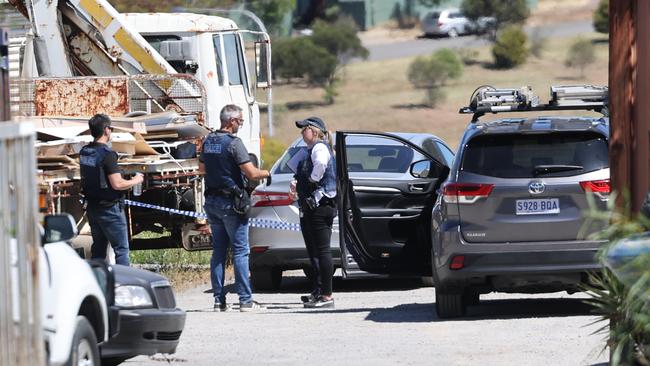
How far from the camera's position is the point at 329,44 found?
225ft

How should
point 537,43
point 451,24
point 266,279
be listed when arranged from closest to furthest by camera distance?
1. point 266,279
2. point 537,43
3. point 451,24

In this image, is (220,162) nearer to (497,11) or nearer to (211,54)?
(211,54)

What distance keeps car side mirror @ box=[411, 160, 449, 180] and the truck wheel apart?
575 centimetres

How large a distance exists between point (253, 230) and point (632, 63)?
6.61 metres

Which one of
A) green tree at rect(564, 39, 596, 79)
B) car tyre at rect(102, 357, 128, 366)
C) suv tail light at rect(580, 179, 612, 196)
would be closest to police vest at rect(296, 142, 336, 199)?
suv tail light at rect(580, 179, 612, 196)

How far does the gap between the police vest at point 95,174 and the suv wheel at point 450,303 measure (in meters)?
3.01

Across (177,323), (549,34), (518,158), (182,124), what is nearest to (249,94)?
(182,124)

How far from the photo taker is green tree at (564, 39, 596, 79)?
63438 mm

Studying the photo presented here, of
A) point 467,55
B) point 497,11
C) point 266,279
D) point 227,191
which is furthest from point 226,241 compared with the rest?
point 497,11

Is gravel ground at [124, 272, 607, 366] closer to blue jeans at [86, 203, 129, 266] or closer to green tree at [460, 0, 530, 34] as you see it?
blue jeans at [86, 203, 129, 266]

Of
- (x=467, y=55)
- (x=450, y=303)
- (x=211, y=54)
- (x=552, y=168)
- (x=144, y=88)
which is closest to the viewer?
(x=552, y=168)

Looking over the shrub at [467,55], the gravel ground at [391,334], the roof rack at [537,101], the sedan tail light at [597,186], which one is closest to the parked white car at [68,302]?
the gravel ground at [391,334]

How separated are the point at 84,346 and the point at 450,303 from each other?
5.01 metres

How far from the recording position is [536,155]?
11922mm
